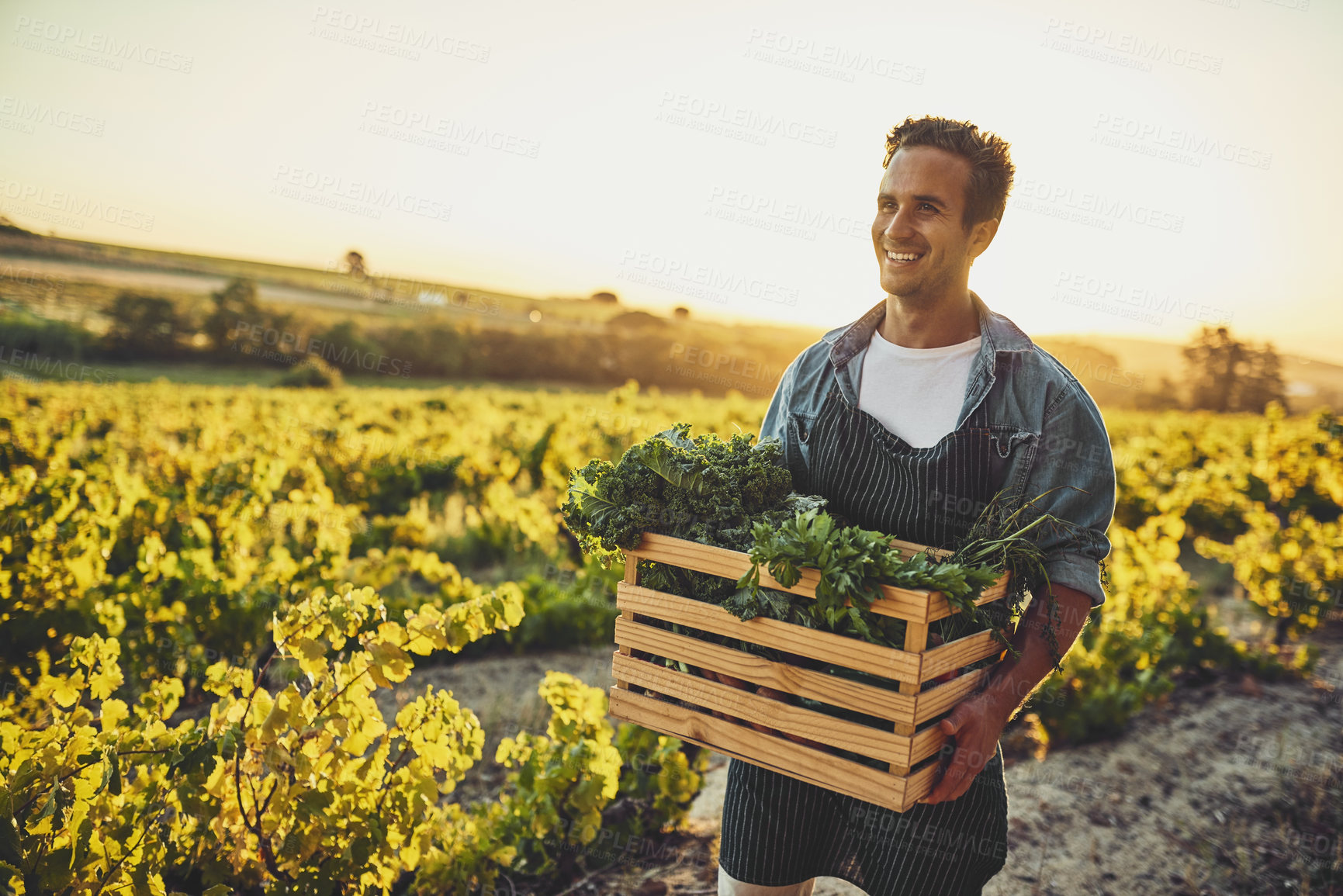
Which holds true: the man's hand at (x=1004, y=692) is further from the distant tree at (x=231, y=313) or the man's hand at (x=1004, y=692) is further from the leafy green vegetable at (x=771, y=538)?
the distant tree at (x=231, y=313)

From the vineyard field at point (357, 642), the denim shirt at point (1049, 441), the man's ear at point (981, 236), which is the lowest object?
the vineyard field at point (357, 642)

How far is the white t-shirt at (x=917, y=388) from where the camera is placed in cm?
217

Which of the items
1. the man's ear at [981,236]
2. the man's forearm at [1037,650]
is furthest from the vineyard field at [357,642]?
the man's ear at [981,236]

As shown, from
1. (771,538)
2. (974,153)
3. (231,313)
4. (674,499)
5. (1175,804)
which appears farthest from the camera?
(231,313)

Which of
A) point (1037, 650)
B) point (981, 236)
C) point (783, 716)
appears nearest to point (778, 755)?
point (783, 716)

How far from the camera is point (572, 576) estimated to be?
6.71 metres

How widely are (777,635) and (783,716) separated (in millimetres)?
182

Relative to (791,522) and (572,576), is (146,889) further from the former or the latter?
(572,576)

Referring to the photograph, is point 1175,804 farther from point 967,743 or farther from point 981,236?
point 981,236

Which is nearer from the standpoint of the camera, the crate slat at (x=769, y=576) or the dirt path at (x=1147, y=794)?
the crate slat at (x=769, y=576)

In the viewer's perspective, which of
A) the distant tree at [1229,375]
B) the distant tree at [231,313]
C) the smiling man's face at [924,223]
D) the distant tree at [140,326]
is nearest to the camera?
the smiling man's face at [924,223]

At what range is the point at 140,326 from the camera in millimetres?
32656

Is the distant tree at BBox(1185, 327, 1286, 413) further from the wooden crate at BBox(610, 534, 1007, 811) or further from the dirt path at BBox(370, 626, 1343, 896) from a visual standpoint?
the wooden crate at BBox(610, 534, 1007, 811)

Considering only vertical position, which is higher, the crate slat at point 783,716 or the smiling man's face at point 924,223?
the smiling man's face at point 924,223
